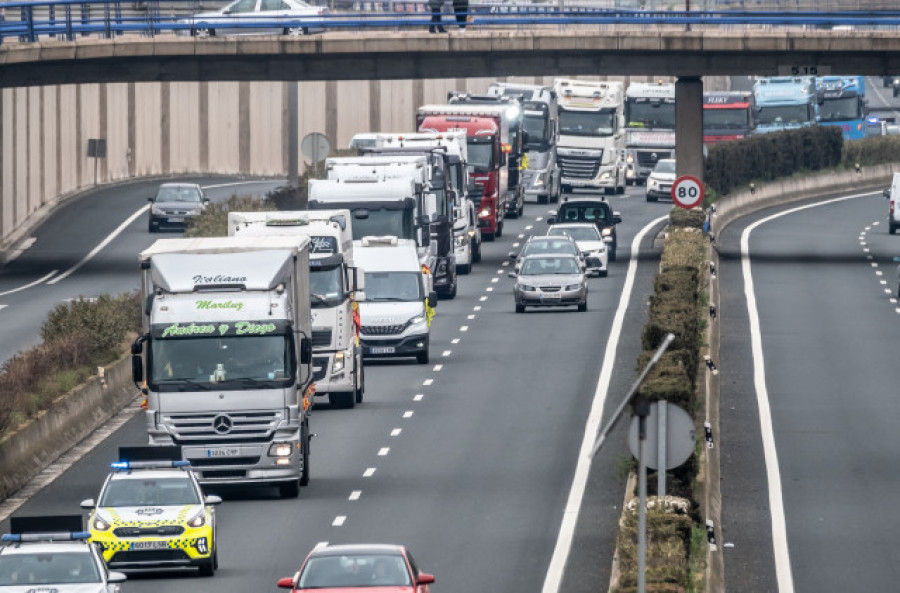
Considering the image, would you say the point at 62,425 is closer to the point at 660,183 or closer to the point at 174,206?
the point at 174,206

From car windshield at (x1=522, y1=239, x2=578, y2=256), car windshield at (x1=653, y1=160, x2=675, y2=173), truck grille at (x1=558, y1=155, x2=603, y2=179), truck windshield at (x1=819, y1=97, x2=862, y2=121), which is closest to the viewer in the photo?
car windshield at (x1=522, y1=239, x2=578, y2=256)

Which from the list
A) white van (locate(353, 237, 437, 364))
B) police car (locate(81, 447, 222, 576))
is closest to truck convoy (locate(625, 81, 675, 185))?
white van (locate(353, 237, 437, 364))

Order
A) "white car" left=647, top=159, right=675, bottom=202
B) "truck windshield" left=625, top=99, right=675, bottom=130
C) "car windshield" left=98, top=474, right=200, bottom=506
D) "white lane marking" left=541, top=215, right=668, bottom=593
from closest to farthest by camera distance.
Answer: "car windshield" left=98, top=474, right=200, bottom=506 < "white lane marking" left=541, top=215, right=668, bottom=593 < "white car" left=647, top=159, right=675, bottom=202 < "truck windshield" left=625, top=99, right=675, bottom=130

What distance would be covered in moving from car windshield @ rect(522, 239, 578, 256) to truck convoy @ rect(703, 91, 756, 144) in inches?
1566

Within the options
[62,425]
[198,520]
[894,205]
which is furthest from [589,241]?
[198,520]

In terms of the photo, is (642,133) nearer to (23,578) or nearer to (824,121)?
(824,121)

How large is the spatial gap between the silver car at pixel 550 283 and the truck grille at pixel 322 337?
54.2 ft

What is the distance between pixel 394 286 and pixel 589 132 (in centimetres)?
4354

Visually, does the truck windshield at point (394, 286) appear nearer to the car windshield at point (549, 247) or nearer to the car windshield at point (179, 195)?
the car windshield at point (549, 247)

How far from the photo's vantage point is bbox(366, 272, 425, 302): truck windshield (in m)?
45.8

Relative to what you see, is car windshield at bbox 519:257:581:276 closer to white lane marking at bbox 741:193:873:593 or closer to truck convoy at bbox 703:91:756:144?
white lane marking at bbox 741:193:873:593

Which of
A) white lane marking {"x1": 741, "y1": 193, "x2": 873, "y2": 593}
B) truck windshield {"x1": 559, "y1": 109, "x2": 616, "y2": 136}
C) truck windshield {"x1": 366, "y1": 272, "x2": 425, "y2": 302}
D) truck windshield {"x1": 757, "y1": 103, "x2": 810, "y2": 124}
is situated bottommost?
white lane marking {"x1": 741, "y1": 193, "x2": 873, "y2": 593}

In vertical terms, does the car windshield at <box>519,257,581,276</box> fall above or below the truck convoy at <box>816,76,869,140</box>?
below

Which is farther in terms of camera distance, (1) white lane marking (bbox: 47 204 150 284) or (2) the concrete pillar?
(2) the concrete pillar
